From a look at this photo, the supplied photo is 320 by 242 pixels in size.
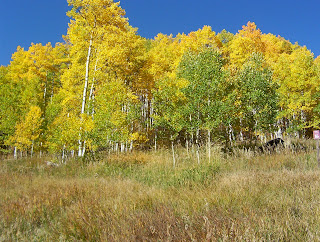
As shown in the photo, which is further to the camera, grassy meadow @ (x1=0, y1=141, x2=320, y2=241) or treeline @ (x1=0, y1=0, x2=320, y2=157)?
treeline @ (x1=0, y1=0, x2=320, y2=157)

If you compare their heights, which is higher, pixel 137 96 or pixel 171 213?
pixel 137 96

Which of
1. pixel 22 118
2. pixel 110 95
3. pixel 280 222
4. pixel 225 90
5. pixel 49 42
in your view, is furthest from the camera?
pixel 49 42

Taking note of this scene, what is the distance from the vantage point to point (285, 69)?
68.9 feet

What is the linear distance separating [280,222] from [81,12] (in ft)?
46.5

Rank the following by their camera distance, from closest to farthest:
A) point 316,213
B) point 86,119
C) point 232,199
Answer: point 316,213 → point 232,199 → point 86,119

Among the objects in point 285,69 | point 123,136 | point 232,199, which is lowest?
point 232,199

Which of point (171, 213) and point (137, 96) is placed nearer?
point (171, 213)

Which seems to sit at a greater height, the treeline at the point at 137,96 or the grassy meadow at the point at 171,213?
the treeline at the point at 137,96

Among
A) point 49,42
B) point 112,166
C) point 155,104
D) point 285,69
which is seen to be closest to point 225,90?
point 155,104

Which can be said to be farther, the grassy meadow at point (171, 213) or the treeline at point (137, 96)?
the treeline at point (137, 96)

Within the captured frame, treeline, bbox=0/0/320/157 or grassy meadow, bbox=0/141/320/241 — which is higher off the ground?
treeline, bbox=0/0/320/157

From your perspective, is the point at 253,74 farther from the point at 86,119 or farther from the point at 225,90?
the point at 86,119

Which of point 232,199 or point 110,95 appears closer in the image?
point 232,199

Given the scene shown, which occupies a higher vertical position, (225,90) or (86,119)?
(225,90)
